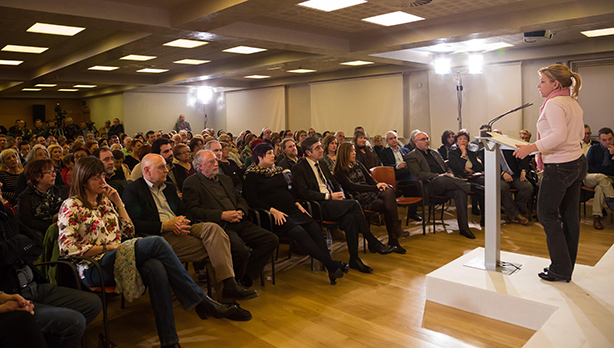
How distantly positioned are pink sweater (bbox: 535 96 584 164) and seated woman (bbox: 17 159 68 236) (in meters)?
3.26

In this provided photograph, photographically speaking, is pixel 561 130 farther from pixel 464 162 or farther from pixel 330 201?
pixel 464 162

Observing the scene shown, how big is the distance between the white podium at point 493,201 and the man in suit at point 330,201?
107 centimetres

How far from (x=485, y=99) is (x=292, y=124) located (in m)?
5.79

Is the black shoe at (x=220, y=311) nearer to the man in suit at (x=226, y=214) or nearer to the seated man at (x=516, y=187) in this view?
the man in suit at (x=226, y=214)

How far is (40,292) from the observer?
223 centimetres

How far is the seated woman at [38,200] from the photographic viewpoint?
3.02m

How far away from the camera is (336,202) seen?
4145mm

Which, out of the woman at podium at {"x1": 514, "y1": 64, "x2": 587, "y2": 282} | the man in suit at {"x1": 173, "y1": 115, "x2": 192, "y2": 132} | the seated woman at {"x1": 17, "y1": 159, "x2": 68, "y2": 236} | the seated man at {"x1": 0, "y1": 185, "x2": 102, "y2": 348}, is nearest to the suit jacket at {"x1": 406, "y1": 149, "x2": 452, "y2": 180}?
the woman at podium at {"x1": 514, "y1": 64, "x2": 587, "y2": 282}

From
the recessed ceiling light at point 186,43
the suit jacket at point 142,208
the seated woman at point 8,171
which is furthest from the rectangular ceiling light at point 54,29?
the suit jacket at point 142,208

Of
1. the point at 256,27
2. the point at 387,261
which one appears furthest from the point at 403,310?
the point at 256,27

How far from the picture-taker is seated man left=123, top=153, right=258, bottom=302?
309 centimetres

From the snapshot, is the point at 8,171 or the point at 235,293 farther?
the point at 8,171

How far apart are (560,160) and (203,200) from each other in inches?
99.8

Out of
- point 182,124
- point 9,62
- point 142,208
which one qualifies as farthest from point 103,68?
point 142,208
